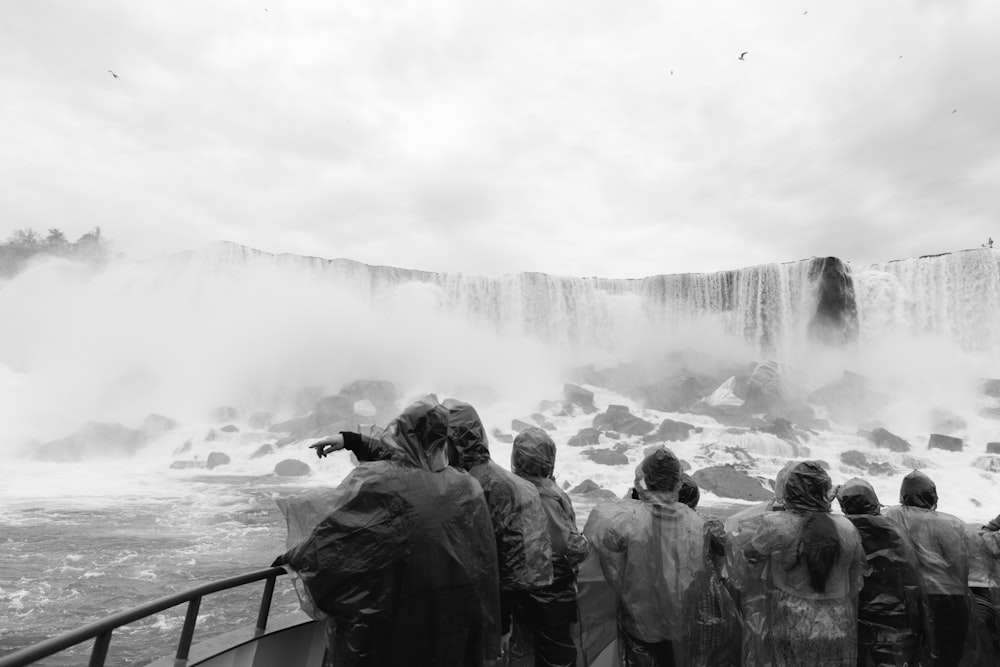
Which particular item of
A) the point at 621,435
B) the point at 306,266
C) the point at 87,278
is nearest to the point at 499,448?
the point at 621,435

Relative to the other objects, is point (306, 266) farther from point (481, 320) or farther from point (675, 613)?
point (675, 613)

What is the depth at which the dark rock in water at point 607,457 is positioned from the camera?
17173mm

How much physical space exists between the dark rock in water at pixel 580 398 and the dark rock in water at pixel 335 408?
8195 millimetres

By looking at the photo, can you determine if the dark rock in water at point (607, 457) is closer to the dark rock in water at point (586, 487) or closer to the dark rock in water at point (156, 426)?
the dark rock in water at point (586, 487)

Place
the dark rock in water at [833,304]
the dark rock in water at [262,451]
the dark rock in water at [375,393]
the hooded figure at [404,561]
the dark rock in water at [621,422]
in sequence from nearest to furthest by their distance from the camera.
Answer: the hooded figure at [404,561]
the dark rock in water at [262,451]
the dark rock in water at [621,422]
the dark rock in water at [375,393]
the dark rock in water at [833,304]

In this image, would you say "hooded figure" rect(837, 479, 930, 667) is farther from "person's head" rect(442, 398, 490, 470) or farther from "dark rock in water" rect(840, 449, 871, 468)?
"dark rock in water" rect(840, 449, 871, 468)

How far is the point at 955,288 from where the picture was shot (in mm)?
24047

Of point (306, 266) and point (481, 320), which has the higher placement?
point (306, 266)

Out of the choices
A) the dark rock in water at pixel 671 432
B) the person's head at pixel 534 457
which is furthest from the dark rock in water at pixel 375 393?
the person's head at pixel 534 457

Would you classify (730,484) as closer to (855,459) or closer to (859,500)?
(855,459)

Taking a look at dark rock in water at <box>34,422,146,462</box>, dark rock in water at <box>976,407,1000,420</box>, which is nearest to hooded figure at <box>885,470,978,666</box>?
dark rock in water at <box>34,422,146,462</box>

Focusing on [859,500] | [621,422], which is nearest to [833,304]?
[621,422]

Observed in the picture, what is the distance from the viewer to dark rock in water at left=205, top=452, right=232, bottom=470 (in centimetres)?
1773

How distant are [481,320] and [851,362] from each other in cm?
1558
